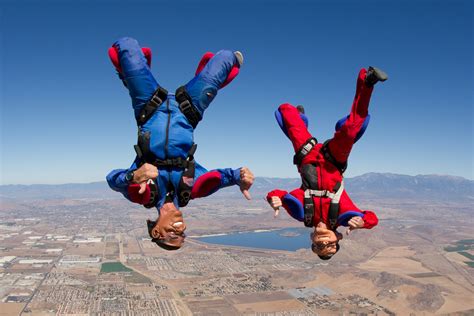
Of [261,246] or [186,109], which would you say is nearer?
[186,109]

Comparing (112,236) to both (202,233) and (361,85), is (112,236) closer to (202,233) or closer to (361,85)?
(202,233)

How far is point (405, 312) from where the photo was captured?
5738cm

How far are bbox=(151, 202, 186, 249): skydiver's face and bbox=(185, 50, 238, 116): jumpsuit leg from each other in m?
1.87

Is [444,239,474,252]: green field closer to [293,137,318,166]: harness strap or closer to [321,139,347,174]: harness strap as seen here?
[321,139,347,174]: harness strap

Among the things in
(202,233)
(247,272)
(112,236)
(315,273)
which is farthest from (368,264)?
(112,236)

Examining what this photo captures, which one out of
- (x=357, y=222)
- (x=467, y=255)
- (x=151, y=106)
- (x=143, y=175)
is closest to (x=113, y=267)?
(x=467, y=255)

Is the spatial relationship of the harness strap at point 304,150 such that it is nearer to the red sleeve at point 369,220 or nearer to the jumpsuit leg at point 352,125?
the jumpsuit leg at point 352,125

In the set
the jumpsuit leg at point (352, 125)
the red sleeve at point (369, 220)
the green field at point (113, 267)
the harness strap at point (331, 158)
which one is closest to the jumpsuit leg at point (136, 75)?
the harness strap at point (331, 158)

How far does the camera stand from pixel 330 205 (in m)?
6.90

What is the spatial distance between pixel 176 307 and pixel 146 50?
57.0 meters

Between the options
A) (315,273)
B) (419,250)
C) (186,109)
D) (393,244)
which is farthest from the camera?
(393,244)

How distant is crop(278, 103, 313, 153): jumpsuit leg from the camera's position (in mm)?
7453

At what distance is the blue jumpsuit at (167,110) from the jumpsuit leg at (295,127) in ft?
4.40

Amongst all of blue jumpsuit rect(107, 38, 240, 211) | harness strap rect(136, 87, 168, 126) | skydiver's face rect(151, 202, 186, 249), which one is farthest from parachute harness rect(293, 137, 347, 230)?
harness strap rect(136, 87, 168, 126)
